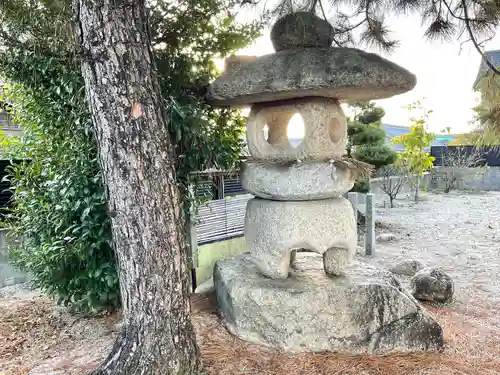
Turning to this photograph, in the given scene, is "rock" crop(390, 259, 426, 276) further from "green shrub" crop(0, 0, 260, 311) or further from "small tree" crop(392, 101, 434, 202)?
"small tree" crop(392, 101, 434, 202)

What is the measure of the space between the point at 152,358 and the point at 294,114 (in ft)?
7.24

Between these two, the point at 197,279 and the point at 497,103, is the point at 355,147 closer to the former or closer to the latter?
the point at 497,103

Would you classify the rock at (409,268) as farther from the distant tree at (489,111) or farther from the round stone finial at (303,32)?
the round stone finial at (303,32)

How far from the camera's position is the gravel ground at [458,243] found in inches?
175

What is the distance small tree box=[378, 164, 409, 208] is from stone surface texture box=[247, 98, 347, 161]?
323 inches

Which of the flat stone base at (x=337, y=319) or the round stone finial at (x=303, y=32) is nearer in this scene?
the flat stone base at (x=337, y=319)

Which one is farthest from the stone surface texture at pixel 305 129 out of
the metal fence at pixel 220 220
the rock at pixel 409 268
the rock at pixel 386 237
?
the rock at pixel 386 237

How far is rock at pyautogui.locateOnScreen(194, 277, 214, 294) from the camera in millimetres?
4079

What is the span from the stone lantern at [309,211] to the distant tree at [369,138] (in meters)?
4.88

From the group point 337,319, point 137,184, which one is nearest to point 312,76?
point 137,184

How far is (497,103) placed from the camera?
376cm

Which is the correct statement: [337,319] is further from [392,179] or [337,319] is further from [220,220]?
[392,179]

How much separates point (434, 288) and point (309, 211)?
2.02 meters

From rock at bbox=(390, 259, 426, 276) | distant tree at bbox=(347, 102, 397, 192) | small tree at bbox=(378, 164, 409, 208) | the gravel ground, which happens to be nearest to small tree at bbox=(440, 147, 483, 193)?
the gravel ground
